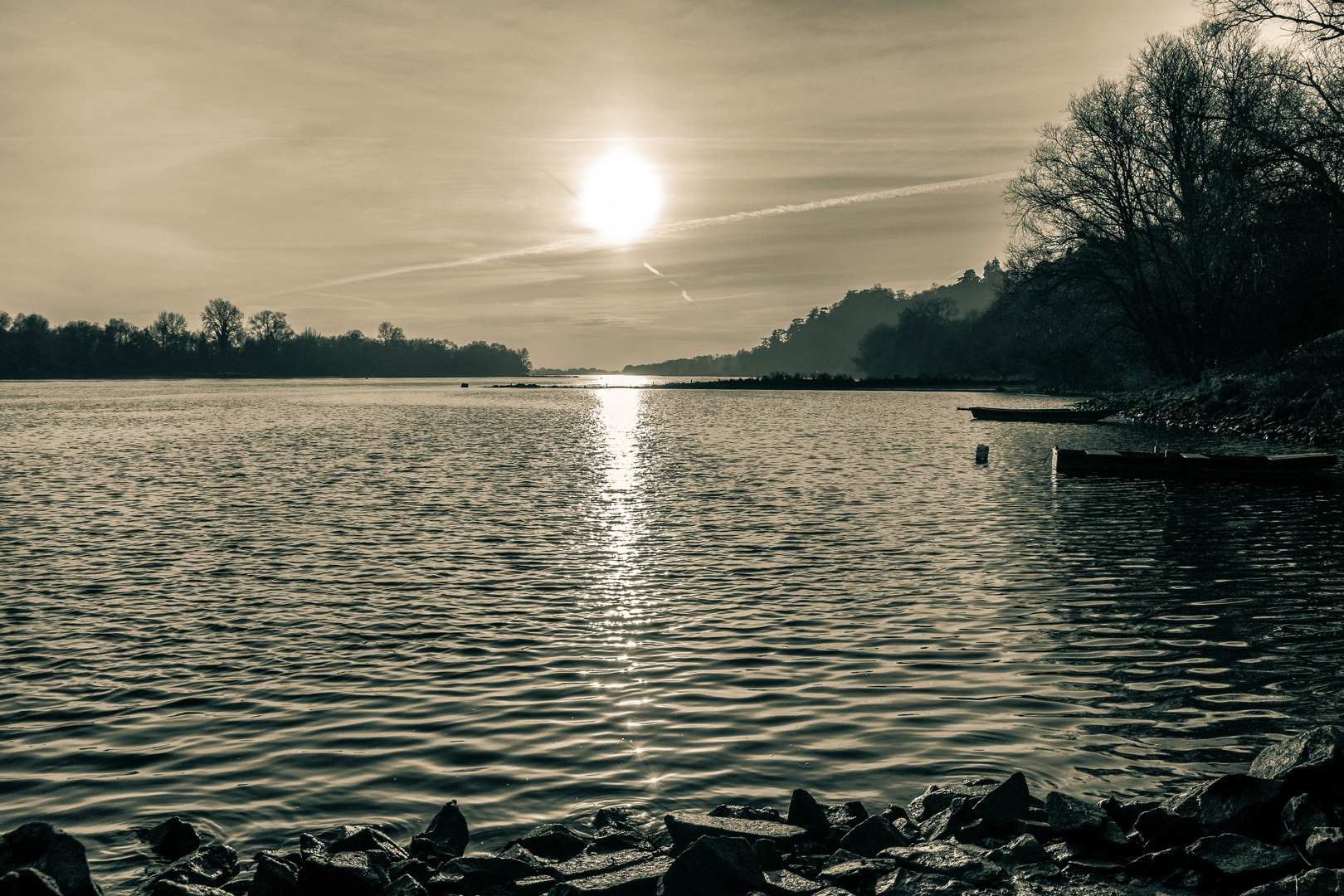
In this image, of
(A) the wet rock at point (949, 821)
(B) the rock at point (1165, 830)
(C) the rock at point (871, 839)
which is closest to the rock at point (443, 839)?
(C) the rock at point (871, 839)

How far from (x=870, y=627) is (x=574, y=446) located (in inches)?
1494

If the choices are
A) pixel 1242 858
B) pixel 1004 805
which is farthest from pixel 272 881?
pixel 1242 858

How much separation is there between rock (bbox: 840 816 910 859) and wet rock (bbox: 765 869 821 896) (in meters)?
0.52

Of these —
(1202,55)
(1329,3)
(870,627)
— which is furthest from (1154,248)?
(870,627)

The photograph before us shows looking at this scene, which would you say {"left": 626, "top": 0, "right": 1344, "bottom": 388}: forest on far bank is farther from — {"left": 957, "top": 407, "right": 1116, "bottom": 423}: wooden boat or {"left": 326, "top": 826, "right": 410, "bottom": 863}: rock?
{"left": 326, "top": 826, "right": 410, "bottom": 863}: rock

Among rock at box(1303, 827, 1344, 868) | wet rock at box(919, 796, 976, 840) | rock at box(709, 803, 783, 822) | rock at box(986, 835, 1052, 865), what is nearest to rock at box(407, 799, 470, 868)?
rock at box(709, 803, 783, 822)

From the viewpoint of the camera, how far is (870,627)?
1272 centimetres

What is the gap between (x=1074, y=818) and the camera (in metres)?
6.27

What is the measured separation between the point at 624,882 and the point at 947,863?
2.14m

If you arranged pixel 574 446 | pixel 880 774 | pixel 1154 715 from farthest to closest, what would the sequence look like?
pixel 574 446 < pixel 1154 715 < pixel 880 774

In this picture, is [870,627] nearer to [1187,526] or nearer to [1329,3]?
[1187,526]

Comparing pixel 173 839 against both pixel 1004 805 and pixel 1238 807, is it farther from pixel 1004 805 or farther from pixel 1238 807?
pixel 1238 807

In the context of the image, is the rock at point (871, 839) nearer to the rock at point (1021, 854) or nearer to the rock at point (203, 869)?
the rock at point (1021, 854)

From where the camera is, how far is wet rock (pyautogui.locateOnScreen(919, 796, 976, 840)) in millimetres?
6477
